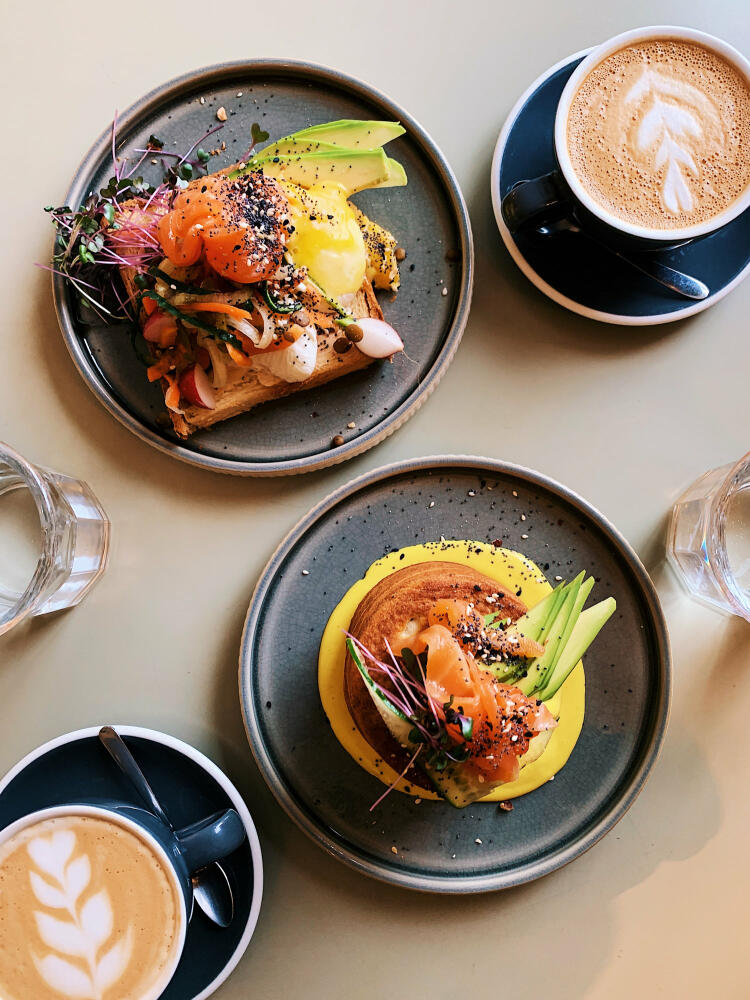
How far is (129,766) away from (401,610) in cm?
63

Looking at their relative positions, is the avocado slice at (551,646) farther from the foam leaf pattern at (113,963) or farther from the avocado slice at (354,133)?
the avocado slice at (354,133)

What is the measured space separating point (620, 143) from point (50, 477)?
1.33 metres

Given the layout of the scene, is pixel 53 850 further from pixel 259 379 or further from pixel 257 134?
pixel 257 134

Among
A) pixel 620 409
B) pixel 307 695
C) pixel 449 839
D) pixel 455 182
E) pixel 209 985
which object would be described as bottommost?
pixel 209 985

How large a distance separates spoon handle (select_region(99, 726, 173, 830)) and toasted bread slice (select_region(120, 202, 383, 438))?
0.62 metres

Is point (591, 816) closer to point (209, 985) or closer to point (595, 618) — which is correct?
point (595, 618)

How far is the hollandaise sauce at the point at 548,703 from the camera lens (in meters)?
1.57

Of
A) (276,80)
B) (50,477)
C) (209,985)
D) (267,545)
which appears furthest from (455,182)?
(209,985)

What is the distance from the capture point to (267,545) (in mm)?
1688

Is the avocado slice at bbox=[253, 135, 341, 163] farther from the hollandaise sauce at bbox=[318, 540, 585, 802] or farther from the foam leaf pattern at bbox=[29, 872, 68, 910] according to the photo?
the foam leaf pattern at bbox=[29, 872, 68, 910]

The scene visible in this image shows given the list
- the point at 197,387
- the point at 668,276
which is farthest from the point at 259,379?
the point at 668,276

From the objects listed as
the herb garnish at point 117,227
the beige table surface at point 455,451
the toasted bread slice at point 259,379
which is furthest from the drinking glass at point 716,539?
the herb garnish at point 117,227

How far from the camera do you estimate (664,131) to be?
1.46 m

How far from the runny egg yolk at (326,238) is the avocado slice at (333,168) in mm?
24
